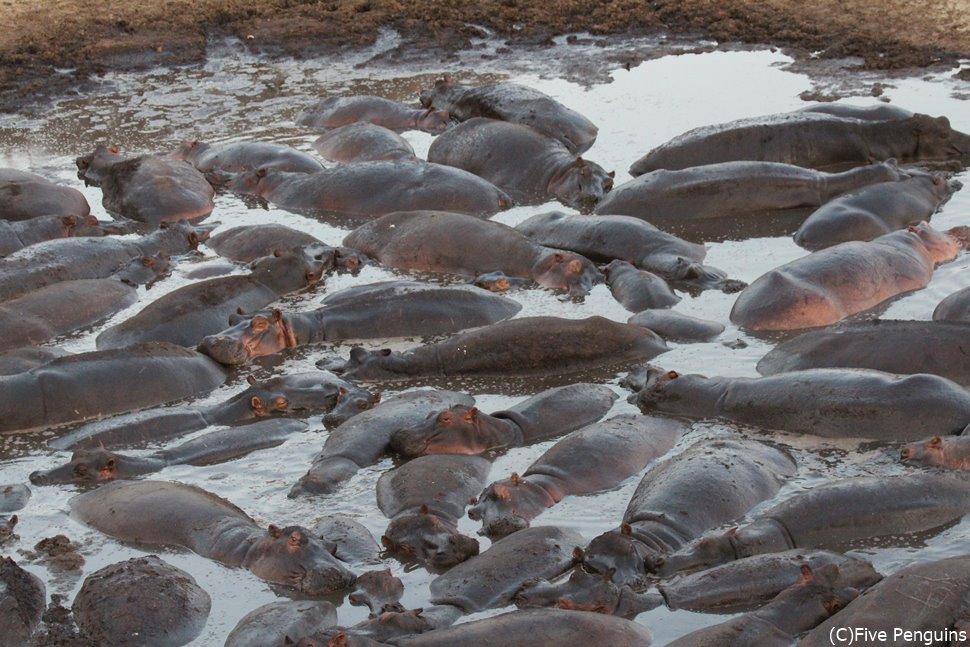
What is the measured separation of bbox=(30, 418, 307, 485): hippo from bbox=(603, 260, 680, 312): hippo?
2.42 m

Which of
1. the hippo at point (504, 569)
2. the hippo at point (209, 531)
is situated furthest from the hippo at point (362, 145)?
the hippo at point (504, 569)

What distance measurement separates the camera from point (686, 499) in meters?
6.00

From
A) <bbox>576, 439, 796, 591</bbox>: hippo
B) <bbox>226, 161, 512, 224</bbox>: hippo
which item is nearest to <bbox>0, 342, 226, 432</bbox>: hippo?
<bbox>576, 439, 796, 591</bbox>: hippo

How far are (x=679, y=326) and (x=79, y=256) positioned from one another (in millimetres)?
4271

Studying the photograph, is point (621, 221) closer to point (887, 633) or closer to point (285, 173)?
point (285, 173)

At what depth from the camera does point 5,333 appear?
8523 mm

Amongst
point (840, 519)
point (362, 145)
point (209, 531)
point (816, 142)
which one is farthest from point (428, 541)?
point (362, 145)

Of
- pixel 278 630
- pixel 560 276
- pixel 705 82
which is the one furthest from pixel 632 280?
pixel 705 82

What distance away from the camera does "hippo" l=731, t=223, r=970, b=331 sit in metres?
8.21

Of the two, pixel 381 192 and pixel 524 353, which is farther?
pixel 381 192

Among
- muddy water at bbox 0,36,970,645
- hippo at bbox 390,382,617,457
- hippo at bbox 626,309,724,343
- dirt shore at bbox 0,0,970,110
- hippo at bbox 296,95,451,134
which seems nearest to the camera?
muddy water at bbox 0,36,970,645

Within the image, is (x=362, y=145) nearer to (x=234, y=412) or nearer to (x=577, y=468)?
(x=234, y=412)

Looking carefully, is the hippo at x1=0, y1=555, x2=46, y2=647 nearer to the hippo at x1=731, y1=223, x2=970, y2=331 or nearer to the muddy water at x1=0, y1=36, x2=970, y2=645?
the muddy water at x1=0, y1=36, x2=970, y2=645

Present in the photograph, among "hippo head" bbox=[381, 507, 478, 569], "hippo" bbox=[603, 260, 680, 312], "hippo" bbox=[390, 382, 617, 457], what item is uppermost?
"hippo head" bbox=[381, 507, 478, 569]
